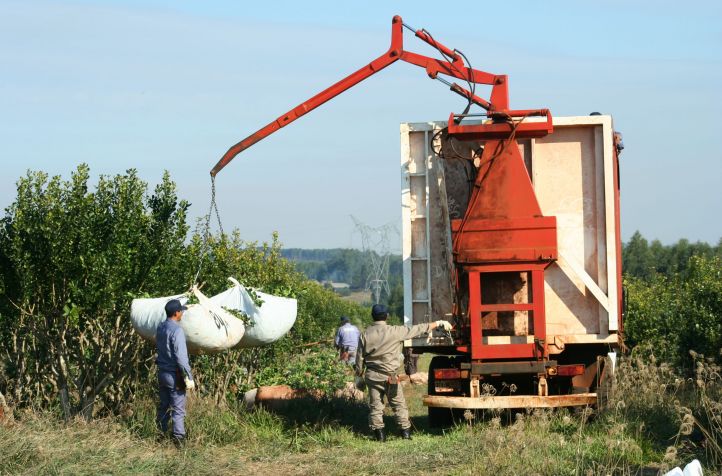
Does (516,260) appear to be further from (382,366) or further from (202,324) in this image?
(202,324)

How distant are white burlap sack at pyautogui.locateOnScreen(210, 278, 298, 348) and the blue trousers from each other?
921 millimetres

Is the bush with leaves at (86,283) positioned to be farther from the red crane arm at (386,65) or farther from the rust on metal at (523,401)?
the rust on metal at (523,401)

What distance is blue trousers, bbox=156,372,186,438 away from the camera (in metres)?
10.4

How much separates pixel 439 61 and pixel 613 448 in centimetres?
534

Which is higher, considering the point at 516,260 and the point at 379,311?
the point at 516,260

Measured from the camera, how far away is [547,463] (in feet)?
28.1

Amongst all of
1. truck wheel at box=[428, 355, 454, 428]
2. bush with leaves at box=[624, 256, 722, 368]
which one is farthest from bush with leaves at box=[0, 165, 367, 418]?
bush with leaves at box=[624, 256, 722, 368]

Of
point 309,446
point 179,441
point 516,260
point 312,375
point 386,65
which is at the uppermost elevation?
point 386,65

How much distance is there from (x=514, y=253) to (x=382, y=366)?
193 cm

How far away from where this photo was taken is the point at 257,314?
10977 millimetres

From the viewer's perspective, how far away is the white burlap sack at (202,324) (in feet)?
34.2

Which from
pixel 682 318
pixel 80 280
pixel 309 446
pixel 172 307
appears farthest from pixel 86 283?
pixel 682 318

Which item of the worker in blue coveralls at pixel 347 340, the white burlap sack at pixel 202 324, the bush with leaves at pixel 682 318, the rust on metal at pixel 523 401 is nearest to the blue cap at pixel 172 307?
the white burlap sack at pixel 202 324

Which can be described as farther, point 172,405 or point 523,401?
point 523,401
